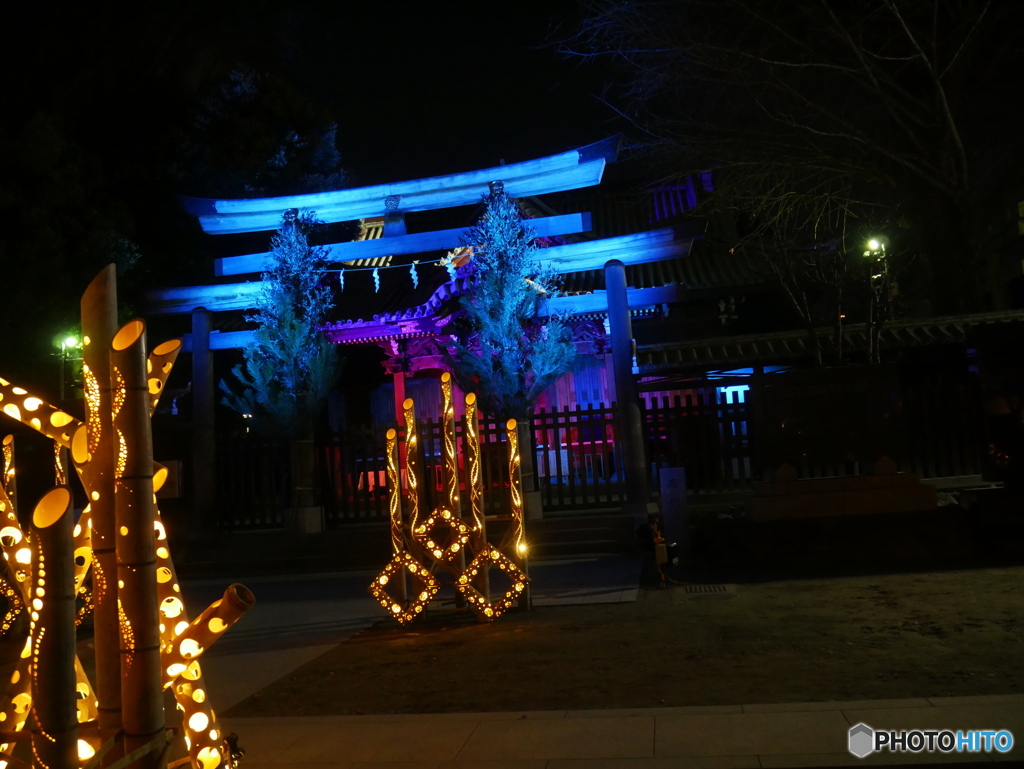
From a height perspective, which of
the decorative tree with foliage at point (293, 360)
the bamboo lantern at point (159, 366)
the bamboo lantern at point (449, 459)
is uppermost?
the decorative tree with foliage at point (293, 360)

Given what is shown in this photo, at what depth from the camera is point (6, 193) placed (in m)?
15.8

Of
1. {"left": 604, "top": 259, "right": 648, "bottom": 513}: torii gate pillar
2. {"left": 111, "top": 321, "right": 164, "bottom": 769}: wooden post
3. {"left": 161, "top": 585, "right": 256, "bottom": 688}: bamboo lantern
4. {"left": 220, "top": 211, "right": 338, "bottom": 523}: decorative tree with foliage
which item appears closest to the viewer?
{"left": 111, "top": 321, "right": 164, "bottom": 769}: wooden post

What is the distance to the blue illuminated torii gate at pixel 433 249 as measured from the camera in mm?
14297

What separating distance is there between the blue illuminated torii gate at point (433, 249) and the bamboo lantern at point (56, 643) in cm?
1137

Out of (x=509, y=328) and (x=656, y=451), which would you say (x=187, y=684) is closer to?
(x=509, y=328)

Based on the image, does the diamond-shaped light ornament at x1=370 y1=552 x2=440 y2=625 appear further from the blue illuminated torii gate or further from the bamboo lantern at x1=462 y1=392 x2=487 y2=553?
the blue illuminated torii gate

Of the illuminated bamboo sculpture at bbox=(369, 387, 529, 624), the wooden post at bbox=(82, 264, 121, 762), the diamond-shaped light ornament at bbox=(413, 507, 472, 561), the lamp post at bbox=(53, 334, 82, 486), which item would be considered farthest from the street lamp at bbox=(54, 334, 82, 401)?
the wooden post at bbox=(82, 264, 121, 762)

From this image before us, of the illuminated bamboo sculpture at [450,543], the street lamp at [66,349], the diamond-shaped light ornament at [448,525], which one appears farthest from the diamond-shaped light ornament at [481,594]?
the street lamp at [66,349]

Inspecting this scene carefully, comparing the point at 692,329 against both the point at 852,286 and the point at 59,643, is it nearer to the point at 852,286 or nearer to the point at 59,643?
the point at 852,286

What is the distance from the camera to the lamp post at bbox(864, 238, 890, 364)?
1455cm

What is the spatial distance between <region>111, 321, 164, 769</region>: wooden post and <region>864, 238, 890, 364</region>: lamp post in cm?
1267

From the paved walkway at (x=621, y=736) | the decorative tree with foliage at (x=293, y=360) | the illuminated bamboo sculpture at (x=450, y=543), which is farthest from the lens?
the decorative tree with foliage at (x=293, y=360)

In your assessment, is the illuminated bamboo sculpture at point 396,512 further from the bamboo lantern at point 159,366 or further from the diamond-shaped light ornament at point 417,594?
the bamboo lantern at point 159,366

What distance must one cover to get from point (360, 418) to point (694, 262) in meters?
9.44
